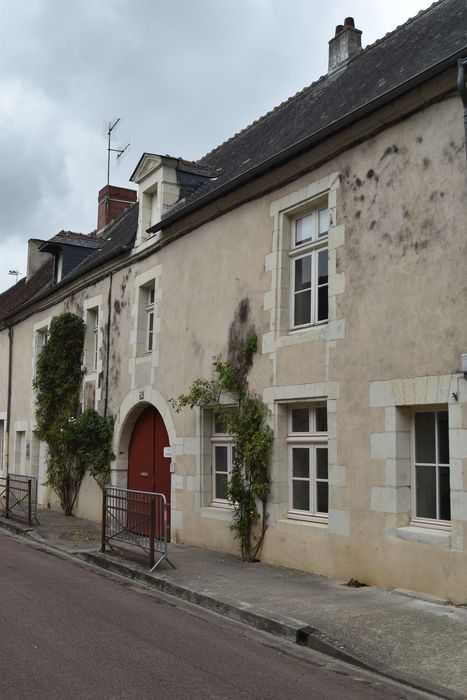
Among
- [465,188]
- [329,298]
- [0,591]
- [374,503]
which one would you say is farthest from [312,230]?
[0,591]

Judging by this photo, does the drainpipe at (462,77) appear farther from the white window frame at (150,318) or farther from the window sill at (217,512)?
the white window frame at (150,318)

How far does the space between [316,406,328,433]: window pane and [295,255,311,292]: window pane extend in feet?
5.36

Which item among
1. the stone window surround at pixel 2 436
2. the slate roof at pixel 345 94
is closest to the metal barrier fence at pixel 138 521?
the slate roof at pixel 345 94

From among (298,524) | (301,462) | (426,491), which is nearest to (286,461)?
(301,462)

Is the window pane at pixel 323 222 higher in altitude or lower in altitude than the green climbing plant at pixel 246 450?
higher

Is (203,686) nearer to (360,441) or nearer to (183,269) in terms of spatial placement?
(360,441)

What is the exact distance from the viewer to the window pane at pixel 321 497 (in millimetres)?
9188

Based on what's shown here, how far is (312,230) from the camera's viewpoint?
9.80 metres

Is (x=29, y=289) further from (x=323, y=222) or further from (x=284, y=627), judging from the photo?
(x=284, y=627)

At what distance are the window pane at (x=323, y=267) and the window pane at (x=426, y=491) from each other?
2779 millimetres

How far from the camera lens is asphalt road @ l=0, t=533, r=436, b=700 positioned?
482cm

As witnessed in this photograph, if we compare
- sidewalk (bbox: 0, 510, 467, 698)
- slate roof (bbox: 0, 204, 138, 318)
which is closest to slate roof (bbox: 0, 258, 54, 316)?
slate roof (bbox: 0, 204, 138, 318)

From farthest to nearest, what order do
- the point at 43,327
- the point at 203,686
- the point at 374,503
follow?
the point at 43,327, the point at 374,503, the point at 203,686

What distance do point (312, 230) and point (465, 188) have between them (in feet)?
8.63
